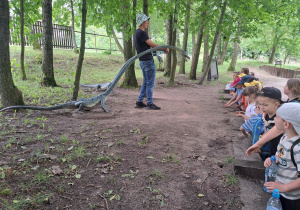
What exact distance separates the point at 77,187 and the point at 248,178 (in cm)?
190

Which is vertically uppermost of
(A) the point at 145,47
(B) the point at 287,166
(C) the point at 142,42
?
(C) the point at 142,42

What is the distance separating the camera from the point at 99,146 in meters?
3.32

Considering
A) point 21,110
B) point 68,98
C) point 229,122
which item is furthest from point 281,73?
point 21,110

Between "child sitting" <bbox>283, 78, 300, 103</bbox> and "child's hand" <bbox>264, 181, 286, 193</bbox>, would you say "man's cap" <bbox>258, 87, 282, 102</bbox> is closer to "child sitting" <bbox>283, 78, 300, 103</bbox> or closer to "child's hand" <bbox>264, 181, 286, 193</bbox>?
"child sitting" <bbox>283, 78, 300, 103</bbox>

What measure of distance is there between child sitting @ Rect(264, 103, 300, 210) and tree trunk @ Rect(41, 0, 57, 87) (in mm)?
7224

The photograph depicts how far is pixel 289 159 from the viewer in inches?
69.3

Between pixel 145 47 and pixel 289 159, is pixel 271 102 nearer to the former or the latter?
pixel 289 159

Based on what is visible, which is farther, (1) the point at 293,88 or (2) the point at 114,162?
(1) the point at 293,88

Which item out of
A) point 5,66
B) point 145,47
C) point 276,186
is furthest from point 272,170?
point 5,66

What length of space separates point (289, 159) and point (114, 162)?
1.93 m

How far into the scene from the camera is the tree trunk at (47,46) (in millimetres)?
7066

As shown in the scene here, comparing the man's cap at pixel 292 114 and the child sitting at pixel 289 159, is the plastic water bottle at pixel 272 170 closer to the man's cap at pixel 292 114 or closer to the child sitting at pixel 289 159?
the child sitting at pixel 289 159

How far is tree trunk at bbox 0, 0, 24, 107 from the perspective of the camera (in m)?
4.10

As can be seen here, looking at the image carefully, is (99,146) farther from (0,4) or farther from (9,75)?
(0,4)
